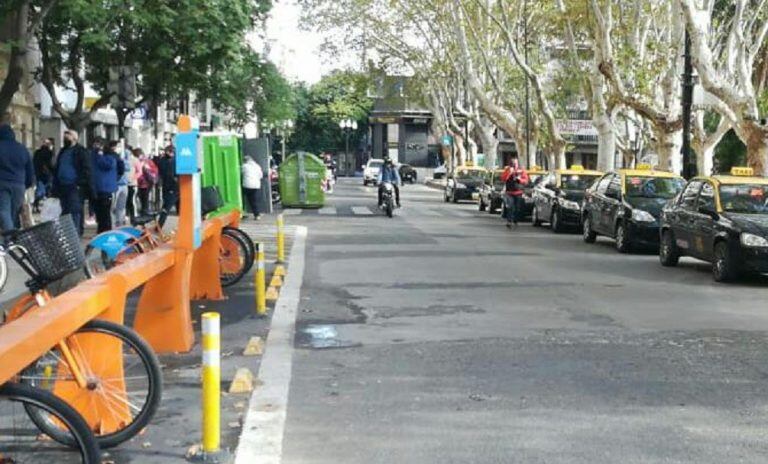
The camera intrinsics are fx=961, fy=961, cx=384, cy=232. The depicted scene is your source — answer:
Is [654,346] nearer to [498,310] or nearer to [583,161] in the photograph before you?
[498,310]

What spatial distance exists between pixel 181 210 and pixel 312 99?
88339mm

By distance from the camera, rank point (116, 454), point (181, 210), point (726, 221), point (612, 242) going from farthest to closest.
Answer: point (612, 242)
point (726, 221)
point (181, 210)
point (116, 454)

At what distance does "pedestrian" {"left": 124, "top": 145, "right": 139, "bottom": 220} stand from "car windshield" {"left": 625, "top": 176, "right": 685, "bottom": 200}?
33.7 ft

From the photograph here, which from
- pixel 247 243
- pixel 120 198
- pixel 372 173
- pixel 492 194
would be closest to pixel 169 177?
pixel 120 198

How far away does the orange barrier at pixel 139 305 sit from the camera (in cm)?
424

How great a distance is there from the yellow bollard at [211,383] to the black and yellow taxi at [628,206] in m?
13.0

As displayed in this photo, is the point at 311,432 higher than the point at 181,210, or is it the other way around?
the point at 181,210

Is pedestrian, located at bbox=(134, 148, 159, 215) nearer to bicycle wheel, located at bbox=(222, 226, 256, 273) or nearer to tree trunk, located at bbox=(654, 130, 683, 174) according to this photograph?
bicycle wheel, located at bbox=(222, 226, 256, 273)

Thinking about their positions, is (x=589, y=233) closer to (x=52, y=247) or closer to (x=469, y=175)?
(x=52, y=247)

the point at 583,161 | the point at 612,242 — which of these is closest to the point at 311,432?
the point at 612,242

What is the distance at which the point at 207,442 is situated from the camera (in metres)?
5.20

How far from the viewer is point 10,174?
1235 cm

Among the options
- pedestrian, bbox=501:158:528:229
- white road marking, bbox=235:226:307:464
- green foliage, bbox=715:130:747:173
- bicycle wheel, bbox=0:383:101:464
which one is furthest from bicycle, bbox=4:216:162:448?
green foliage, bbox=715:130:747:173

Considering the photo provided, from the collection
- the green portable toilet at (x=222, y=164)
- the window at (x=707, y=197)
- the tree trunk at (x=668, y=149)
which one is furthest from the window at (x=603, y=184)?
the green portable toilet at (x=222, y=164)
